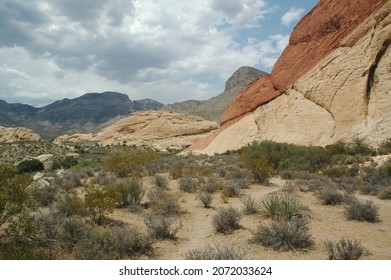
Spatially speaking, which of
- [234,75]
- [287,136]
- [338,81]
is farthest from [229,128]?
[234,75]

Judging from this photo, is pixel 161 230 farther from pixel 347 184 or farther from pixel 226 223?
pixel 347 184

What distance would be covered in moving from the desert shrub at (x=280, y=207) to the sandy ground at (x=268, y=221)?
0.29 meters

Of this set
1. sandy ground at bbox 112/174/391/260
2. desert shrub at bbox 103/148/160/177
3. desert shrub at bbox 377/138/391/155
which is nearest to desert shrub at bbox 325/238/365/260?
sandy ground at bbox 112/174/391/260

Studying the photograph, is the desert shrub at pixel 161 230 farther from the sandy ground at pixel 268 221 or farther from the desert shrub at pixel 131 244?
the desert shrub at pixel 131 244

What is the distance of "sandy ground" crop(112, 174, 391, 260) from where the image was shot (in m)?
7.00

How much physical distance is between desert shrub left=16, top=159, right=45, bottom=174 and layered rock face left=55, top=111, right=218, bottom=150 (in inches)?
1092

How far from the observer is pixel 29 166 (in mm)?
31969

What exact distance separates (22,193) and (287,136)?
2155 centimetres

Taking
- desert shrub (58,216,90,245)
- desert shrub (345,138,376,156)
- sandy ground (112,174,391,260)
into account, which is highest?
desert shrub (345,138,376,156)

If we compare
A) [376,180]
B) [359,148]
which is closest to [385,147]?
[359,148]

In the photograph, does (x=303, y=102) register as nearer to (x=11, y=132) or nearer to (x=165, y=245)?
(x=165, y=245)

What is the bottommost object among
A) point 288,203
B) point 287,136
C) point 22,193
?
point 288,203

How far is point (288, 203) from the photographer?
9258 millimetres

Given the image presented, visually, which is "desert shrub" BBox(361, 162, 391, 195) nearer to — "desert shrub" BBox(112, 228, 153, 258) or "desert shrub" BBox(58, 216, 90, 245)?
"desert shrub" BBox(112, 228, 153, 258)
